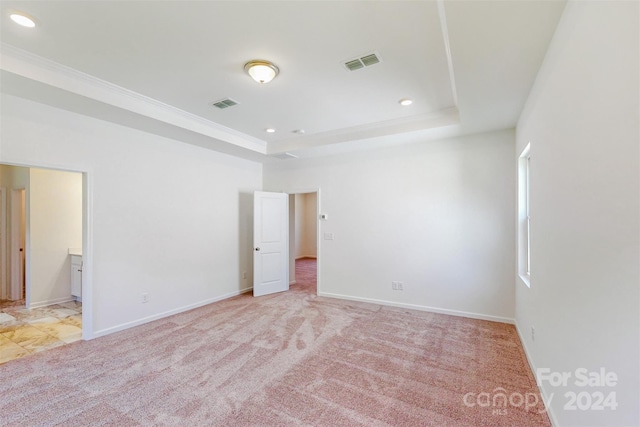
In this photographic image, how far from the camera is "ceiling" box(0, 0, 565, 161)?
1896 mm

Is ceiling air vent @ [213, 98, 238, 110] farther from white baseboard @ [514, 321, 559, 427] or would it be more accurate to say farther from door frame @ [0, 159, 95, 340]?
white baseboard @ [514, 321, 559, 427]

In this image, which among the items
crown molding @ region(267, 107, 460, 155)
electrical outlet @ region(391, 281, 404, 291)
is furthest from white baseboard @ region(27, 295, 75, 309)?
electrical outlet @ region(391, 281, 404, 291)

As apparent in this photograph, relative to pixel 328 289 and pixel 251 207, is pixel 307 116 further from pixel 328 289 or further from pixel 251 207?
pixel 328 289

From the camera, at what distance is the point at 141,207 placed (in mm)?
3877

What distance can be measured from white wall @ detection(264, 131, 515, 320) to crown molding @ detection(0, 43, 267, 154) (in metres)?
2.25

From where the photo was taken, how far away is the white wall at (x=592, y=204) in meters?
1.06

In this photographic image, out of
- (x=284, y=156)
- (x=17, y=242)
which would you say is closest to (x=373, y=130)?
(x=284, y=156)

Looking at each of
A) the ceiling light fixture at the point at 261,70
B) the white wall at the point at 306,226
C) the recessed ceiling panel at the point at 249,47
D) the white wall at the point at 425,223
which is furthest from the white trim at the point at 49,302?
→ the white wall at the point at 306,226

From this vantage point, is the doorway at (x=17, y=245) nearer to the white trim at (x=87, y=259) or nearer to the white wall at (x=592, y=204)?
the white trim at (x=87, y=259)

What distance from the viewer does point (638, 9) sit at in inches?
39.0

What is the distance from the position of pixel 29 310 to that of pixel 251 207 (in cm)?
374

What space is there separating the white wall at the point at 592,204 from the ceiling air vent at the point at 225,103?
2989mm

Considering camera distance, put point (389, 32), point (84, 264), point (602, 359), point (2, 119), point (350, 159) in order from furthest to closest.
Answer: point (350, 159)
point (84, 264)
point (2, 119)
point (389, 32)
point (602, 359)

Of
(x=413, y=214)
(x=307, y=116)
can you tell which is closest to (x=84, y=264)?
(x=307, y=116)
